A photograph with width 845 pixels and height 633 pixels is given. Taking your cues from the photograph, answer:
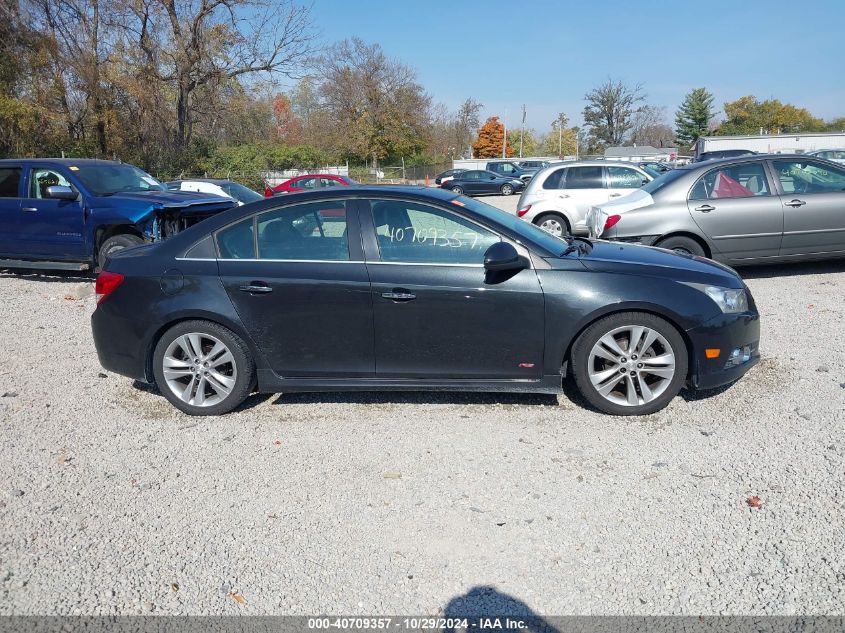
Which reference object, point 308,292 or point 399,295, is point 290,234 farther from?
point 399,295

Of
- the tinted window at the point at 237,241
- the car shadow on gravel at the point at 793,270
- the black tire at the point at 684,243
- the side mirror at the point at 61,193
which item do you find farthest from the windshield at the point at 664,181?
the side mirror at the point at 61,193

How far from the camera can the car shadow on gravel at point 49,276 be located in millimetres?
10328

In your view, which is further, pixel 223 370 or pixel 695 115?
pixel 695 115

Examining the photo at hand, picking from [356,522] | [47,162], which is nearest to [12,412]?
[356,522]

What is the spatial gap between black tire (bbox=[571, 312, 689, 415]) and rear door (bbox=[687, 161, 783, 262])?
4339 millimetres

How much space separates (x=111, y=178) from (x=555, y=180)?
7998mm

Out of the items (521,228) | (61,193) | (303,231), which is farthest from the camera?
(61,193)

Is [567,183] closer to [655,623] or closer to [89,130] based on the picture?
[655,623]

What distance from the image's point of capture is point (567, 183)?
12867 mm

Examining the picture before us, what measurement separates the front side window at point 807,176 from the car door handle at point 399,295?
610cm

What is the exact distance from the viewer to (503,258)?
4219 millimetres

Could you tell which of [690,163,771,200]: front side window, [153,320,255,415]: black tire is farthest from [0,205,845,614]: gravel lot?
[690,163,771,200]: front side window

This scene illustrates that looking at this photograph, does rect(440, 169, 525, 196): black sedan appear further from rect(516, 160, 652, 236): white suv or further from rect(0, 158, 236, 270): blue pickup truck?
rect(0, 158, 236, 270): blue pickup truck

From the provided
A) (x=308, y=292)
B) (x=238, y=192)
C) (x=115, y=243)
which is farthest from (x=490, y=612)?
(x=238, y=192)
